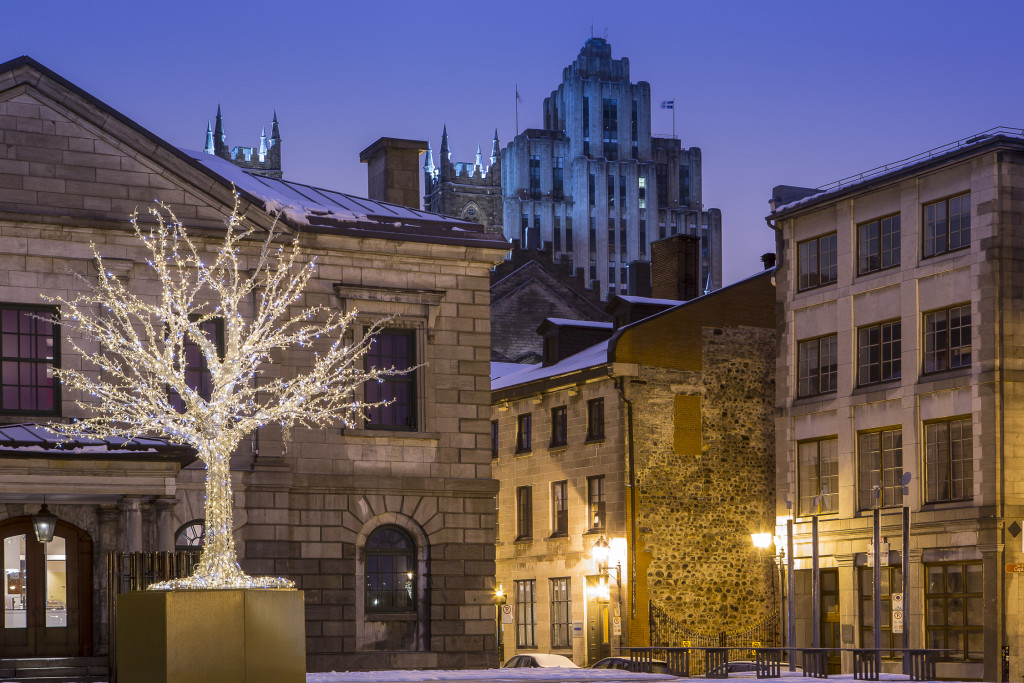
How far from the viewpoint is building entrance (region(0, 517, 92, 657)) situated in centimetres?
2977

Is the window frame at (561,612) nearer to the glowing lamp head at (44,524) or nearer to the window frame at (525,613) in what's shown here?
the window frame at (525,613)

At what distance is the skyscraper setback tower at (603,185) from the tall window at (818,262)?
11488 cm

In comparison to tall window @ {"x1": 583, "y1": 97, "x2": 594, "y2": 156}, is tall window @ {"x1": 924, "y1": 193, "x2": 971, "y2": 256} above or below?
below

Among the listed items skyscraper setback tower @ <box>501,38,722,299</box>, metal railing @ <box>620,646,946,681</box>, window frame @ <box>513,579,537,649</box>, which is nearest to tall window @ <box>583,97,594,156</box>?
skyscraper setback tower @ <box>501,38,722,299</box>

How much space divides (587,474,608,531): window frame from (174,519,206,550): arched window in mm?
15981

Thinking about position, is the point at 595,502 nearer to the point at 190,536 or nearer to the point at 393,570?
the point at 393,570

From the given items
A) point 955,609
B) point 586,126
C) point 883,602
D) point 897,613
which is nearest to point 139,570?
point 897,613

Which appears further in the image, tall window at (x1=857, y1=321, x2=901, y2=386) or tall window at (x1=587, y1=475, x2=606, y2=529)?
tall window at (x1=587, y1=475, x2=606, y2=529)

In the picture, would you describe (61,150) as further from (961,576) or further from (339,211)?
(961,576)

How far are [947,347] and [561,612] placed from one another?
14.2 meters

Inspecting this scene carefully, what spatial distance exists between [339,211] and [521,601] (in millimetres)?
19398

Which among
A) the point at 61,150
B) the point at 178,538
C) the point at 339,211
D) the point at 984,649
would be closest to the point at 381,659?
the point at 178,538

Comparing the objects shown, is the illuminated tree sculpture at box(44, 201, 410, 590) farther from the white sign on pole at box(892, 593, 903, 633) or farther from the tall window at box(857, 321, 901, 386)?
the tall window at box(857, 321, 901, 386)

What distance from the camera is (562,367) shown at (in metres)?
48.7
